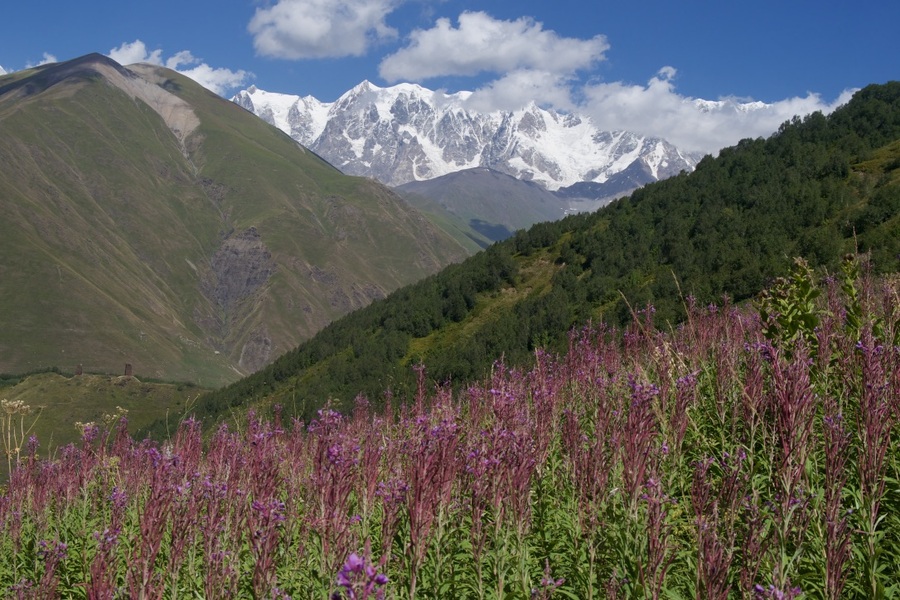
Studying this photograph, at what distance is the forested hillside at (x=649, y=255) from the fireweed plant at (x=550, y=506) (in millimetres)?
37909

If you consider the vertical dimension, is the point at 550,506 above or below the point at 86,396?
above

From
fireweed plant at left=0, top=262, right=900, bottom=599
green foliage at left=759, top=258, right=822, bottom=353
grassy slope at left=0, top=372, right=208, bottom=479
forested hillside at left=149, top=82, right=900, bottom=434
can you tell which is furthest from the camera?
grassy slope at left=0, top=372, right=208, bottom=479

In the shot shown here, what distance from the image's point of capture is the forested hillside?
53625mm

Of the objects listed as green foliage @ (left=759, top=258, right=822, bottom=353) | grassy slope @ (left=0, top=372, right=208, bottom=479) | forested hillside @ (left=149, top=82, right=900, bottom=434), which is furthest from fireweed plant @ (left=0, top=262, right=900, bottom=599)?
grassy slope @ (left=0, top=372, right=208, bottom=479)

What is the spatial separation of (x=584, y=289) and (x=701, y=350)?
205ft

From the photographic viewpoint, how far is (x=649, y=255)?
73688 millimetres

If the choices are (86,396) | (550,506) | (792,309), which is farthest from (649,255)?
(86,396)

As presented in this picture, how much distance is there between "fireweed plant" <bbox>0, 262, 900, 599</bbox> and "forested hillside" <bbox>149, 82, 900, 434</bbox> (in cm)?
3791

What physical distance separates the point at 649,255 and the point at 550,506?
231 ft

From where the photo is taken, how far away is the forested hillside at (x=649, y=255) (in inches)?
2111

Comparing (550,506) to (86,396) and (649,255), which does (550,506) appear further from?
(86,396)

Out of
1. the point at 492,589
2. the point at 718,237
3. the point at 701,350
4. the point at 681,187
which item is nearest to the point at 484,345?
the point at 718,237

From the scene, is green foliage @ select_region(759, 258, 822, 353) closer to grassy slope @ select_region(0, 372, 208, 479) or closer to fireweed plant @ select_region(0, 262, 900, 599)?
fireweed plant @ select_region(0, 262, 900, 599)

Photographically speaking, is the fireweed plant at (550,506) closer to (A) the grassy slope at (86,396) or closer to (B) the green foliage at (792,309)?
(B) the green foliage at (792,309)
